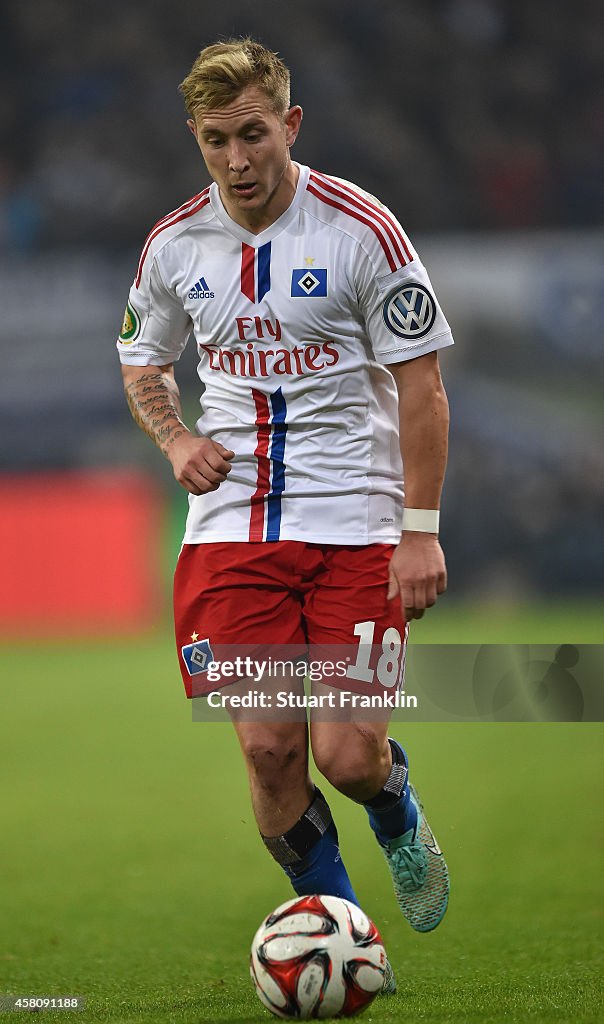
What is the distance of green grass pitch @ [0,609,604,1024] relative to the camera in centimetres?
304

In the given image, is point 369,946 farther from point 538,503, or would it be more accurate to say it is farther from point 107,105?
point 107,105

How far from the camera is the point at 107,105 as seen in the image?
16.9 meters

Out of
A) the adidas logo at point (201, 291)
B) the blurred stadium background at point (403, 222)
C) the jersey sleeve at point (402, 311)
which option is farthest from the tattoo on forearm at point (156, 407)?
the blurred stadium background at point (403, 222)

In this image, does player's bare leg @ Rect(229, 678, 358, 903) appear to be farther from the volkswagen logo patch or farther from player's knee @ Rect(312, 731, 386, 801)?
the volkswagen logo patch

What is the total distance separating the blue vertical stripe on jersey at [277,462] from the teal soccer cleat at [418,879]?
2.40 ft

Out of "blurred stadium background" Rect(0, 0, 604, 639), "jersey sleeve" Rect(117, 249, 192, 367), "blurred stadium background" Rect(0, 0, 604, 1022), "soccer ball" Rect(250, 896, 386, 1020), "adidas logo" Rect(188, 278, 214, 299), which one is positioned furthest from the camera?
"blurred stadium background" Rect(0, 0, 604, 639)

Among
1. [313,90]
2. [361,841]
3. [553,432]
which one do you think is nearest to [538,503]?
[553,432]

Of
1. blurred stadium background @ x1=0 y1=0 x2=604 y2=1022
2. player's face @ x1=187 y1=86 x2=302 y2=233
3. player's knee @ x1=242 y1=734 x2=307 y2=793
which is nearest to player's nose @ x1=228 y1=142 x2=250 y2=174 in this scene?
player's face @ x1=187 y1=86 x2=302 y2=233

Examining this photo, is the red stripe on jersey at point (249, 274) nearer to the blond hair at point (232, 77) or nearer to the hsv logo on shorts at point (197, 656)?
the blond hair at point (232, 77)

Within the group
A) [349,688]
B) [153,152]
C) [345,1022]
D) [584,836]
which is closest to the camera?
[345,1022]

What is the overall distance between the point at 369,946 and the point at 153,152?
574 inches

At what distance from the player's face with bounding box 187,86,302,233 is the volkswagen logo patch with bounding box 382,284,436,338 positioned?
0.35 meters

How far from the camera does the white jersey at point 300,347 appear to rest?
9.96 feet

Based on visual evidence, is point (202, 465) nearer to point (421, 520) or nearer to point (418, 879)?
point (421, 520)
